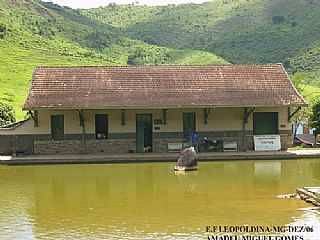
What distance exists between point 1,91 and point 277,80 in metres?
20.0

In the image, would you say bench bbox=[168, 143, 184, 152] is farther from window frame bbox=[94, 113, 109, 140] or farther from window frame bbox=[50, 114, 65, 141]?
window frame bbox=[50, 114, 65, 141]

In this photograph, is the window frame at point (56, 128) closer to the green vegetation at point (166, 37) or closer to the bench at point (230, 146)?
the bench at point (230, 146)

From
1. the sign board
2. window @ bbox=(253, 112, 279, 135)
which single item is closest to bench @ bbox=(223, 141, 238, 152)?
the sign board

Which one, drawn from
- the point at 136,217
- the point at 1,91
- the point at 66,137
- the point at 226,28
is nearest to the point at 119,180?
the point at 136,217

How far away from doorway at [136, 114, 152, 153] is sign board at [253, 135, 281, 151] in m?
4.36

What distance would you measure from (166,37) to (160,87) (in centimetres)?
5358

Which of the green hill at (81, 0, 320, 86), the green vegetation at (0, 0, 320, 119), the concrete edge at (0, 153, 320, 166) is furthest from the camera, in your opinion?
the green hill at (81, 0, 320, 86)

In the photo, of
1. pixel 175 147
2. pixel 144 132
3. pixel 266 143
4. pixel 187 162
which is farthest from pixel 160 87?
pixel 187 162

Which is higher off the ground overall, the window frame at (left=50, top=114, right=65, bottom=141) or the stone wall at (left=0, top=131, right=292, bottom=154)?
the window frame at (left=50, top=114, right=65, bottom=141)

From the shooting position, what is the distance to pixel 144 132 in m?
26.8

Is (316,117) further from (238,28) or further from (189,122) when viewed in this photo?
(238,28)

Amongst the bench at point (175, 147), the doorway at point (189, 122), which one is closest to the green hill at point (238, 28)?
the doorway at point (189, 122)

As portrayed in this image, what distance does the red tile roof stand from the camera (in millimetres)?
26203

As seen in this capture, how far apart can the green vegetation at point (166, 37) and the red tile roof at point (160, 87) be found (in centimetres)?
1255
